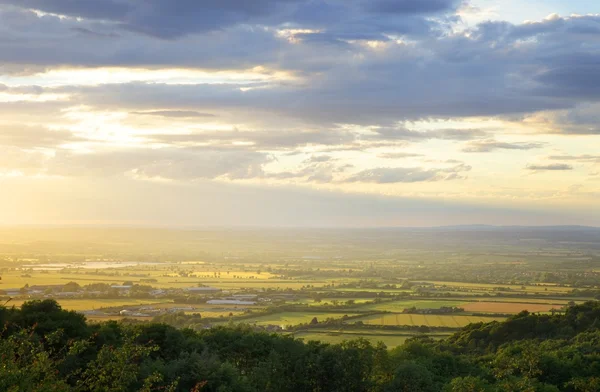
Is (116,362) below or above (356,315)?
above

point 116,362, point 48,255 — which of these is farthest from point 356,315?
point 48,255

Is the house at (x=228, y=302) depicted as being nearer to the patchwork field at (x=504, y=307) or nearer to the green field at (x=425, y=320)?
the green field at (x=425, y=320)

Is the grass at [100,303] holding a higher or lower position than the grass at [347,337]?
higher

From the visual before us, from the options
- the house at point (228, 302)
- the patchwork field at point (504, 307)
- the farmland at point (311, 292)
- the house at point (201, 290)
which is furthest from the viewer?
the house at point (201, 290)

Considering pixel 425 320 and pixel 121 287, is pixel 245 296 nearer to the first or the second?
pixel 121 287

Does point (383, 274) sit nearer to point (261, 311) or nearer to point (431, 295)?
point (431, 295)

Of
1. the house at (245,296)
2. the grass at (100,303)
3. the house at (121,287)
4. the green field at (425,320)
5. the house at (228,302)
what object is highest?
the house at (121,287)

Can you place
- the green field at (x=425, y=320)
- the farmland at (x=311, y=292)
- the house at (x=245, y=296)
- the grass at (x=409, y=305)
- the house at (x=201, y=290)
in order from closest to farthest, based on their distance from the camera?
1. the farmland at (x=311, y=292)
2. the green field at (x=425, y=320)
3. the grass at (x=409, y=305)
4. the house at (x=245, y=296)
5. the house at (x=201, y=290)

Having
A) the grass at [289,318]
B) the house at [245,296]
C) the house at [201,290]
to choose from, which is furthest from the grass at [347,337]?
the house at [201,290]

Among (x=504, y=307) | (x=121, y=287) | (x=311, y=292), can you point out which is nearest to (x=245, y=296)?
(x=311, y=292)
